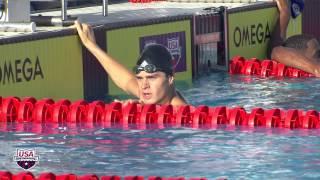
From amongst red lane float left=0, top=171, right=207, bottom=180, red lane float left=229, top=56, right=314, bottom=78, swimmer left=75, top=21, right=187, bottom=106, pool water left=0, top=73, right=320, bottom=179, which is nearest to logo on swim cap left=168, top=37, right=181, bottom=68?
red lane float left=229, top=56, right=314, bottom=78

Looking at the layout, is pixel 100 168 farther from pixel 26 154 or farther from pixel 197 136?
pixel 197 136

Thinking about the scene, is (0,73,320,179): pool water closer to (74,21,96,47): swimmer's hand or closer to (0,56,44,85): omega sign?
(0,56,44,85): omega sign

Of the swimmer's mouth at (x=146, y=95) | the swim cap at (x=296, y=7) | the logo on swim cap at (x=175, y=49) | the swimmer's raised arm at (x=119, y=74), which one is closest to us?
the swimmer's mouth at (x=146, y=95)

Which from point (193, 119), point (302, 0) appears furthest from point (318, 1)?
point (193, 119)

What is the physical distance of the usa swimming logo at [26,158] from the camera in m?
7.66

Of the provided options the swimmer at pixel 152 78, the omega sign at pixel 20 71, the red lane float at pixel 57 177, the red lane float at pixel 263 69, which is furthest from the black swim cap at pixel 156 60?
the red lane float at pixel 263 69

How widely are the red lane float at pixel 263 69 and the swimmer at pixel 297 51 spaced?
0.23 ft

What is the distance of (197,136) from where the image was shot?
348 inches

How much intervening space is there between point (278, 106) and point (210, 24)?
2.65 meters

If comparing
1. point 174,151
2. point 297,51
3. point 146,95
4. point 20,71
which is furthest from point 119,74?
point 297,51

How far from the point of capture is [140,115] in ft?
30.4

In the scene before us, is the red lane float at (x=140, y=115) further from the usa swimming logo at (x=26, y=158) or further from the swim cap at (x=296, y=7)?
the swim cap at (x=296, y=7)

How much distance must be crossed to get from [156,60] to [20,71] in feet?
5.99

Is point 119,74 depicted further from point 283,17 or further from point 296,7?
point 296,7
